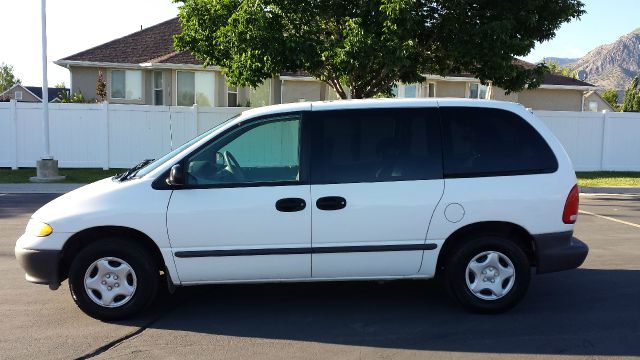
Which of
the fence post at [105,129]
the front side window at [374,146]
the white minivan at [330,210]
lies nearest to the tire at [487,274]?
the white minivan at [330,210]

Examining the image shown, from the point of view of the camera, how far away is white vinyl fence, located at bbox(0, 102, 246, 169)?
18484 millimetres

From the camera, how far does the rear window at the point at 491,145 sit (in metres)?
5.21

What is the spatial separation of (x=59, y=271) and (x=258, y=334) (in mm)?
1864

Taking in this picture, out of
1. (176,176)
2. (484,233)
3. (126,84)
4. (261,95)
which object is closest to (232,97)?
(261,95)

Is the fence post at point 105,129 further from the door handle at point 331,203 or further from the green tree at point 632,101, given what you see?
the green tree at point 632,101

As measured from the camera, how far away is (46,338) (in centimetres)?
471

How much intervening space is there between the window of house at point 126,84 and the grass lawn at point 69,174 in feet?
25.9

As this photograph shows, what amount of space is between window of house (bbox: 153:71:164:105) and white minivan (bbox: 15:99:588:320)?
21379mm

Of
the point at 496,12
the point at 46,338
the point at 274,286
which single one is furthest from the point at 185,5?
the point at 46,338

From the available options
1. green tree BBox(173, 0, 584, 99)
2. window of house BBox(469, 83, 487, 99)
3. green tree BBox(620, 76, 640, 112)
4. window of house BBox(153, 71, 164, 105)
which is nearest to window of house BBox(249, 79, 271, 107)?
window of house BBox(153, 71, 164, 105)

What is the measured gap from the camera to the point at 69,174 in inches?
694

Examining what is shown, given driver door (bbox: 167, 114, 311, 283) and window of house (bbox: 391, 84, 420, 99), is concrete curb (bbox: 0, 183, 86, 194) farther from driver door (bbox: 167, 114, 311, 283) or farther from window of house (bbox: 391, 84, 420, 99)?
window of house (bbox: 391, 84, 420, 99)

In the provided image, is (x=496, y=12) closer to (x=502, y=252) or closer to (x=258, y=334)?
(x=502, y=252)

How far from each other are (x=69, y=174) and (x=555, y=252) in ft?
52.0
